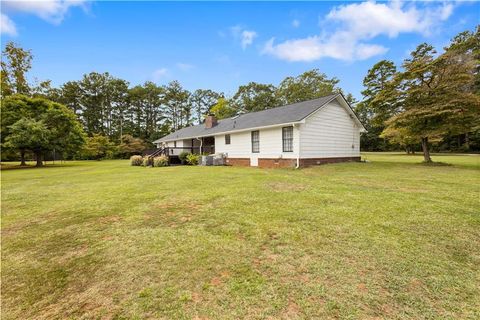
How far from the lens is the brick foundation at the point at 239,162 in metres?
16.0

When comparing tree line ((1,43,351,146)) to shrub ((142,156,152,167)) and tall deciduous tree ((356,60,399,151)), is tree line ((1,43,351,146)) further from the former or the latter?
shrub ((142,156,152,167))

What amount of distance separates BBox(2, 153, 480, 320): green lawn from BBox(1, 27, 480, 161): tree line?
1010cm

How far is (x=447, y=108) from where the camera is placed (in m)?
12.2

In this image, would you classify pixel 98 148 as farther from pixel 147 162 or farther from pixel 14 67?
pixel 147 162

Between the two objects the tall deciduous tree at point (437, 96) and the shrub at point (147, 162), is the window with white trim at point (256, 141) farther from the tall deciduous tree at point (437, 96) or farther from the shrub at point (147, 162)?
the shrub at point (147, 162)

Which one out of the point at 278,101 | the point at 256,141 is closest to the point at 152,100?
the point at 278,101

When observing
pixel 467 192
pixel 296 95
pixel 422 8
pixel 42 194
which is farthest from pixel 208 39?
pixel 296 95

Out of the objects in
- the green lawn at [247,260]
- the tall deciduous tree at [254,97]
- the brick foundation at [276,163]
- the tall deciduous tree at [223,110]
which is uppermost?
the tall deciduous tree at [254,97]

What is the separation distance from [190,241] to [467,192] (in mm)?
7351

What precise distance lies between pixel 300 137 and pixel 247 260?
10.9 m

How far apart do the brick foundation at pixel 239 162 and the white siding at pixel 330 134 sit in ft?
14.1

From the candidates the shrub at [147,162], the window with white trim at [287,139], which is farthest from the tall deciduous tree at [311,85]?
the shrub at [147,162]

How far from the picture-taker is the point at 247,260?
2.86 meters

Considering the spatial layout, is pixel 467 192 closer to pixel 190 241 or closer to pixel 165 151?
pixel 190 241
